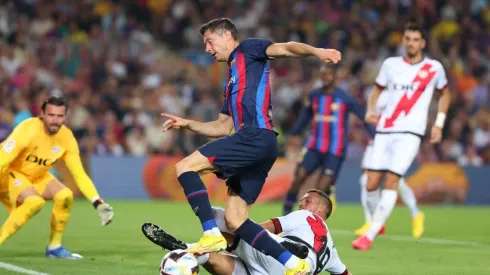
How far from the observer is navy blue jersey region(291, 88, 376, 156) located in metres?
14.1

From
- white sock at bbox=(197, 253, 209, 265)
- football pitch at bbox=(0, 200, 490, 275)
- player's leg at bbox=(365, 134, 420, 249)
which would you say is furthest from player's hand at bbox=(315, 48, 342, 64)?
player's leg at bbox=(365, 134, 420, 249)

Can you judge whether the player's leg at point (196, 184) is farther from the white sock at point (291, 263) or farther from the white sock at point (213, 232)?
the white sock at point (291, 263)

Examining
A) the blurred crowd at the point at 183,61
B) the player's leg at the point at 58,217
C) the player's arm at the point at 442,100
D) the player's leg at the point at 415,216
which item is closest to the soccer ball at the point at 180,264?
the player's leg at the point at 58,217

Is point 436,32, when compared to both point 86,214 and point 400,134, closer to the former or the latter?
point 86,214

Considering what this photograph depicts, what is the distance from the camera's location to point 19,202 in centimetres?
967

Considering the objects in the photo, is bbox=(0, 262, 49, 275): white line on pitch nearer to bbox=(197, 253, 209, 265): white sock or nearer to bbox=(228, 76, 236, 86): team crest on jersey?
bbox=(197, 253, 209, 265): white sock

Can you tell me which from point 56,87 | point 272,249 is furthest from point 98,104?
point 272,249

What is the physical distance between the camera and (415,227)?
13195 mm

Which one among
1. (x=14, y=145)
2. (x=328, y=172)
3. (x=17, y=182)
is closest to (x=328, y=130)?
(x=328, y=172)

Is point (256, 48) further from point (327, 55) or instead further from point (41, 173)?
point (41, 173)

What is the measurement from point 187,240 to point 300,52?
5226mm

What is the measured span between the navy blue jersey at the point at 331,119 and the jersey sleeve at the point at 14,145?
17.9 feet

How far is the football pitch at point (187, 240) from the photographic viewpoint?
29.6ft

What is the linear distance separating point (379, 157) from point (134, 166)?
950 centimetres
